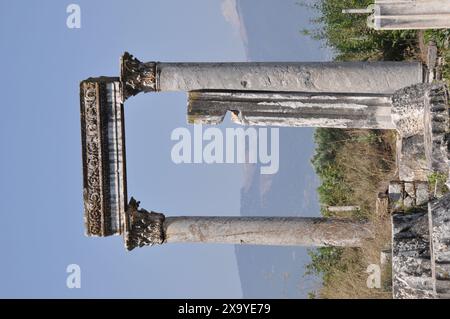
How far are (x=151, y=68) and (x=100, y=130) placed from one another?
1.47 meters

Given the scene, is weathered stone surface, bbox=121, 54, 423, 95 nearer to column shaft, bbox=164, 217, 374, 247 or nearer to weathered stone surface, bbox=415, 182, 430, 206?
weathered stone surface, bbox=415, 182, 430, 206

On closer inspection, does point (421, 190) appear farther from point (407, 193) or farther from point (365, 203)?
point (365, 203)

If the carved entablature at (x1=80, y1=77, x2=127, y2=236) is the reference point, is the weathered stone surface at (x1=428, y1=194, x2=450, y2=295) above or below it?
below

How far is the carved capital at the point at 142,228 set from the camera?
13.6 metres

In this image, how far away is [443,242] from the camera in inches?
256

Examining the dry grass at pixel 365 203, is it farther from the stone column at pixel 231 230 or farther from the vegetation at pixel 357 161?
the stone column at pixel 231 230

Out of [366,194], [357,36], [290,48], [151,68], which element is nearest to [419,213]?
[151,68]

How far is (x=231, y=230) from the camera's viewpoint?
13.6m

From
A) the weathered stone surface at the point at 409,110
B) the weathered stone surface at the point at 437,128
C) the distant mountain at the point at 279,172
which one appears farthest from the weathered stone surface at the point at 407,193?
the distant mountain at the point at 279,172

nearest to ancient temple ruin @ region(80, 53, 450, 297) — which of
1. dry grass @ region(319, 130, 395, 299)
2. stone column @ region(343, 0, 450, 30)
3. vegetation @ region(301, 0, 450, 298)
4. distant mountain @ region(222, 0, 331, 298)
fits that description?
dry grass @ region(319, 130, 395, 299)

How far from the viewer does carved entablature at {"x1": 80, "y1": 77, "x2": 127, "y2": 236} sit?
1302 cm

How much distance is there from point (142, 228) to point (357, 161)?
23.7ft

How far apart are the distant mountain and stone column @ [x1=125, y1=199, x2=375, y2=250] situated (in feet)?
157

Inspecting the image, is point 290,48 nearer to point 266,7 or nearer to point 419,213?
point 266,7
